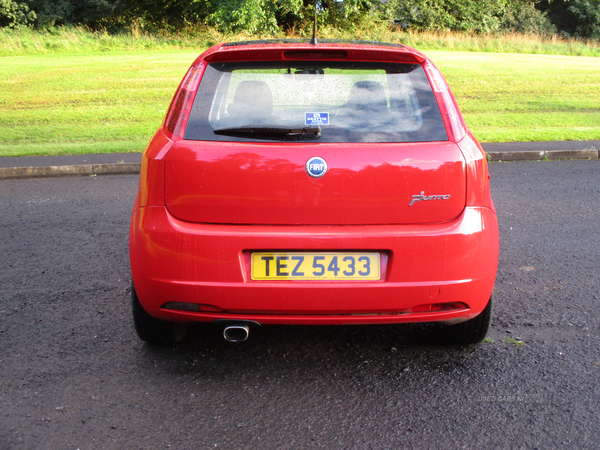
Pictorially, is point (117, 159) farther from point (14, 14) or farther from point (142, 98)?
point (14, 14)

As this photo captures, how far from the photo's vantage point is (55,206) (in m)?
6.50

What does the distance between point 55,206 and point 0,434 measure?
4.41 meters

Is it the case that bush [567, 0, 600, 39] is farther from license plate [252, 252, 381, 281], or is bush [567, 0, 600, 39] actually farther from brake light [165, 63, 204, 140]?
license plate [252, 252, 381, 281]

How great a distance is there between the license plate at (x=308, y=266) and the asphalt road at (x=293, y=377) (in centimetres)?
59

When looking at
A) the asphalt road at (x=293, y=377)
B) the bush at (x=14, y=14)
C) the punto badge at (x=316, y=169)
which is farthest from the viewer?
the bush at (x=14, y=14)

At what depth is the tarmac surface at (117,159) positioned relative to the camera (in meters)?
8.31

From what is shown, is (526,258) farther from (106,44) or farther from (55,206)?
(106,44)

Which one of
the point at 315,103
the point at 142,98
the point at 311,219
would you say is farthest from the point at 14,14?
the point at 311,219

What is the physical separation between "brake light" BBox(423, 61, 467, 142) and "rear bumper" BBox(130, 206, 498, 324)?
0.38 m

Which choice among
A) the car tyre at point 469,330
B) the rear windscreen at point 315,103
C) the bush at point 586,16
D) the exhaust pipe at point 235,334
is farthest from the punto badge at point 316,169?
the bush at point 586,16

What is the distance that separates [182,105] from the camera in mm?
2871

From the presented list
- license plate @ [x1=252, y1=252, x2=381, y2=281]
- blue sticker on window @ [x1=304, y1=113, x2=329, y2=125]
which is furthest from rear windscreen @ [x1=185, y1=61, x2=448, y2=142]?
license plate @ [x1=252, y1=252, x2=381, y2=281]

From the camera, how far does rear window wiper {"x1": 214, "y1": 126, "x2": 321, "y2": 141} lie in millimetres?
2717

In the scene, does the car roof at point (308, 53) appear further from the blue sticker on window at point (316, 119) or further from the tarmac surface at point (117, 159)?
the tarmac surface at point (117, 159)
